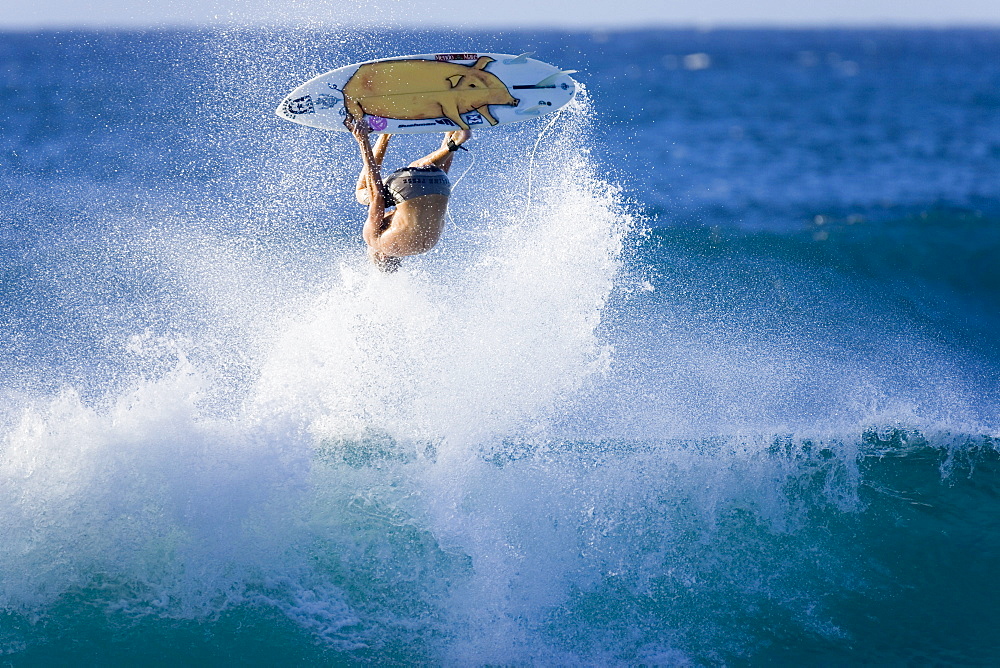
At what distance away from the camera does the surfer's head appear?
6820 mm

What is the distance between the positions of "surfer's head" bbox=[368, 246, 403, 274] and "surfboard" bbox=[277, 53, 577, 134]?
927 millimetres

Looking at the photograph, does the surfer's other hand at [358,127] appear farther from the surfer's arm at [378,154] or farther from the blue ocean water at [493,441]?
the blue ocean water at [493,441]

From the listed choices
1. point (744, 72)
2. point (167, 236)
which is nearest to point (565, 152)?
point (167, 236)

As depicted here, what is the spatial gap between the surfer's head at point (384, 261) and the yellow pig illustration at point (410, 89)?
102 centimetres

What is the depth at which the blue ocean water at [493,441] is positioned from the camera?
5832 mm

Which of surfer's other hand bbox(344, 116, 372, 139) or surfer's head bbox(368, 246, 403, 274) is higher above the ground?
surfer's other hand bbox(344, 116, 372, 139)

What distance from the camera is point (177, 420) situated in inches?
261

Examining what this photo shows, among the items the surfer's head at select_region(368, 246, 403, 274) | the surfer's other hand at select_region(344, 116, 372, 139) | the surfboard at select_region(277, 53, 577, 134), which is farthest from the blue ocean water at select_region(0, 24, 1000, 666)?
the surfer's other hand at select_region(344, 116, 372, 139)

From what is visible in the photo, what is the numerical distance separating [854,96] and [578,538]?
115 ft

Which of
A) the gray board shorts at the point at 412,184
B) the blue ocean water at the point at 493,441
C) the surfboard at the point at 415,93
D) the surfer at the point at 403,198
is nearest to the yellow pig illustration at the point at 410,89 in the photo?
the surfboard at the point at 415,93

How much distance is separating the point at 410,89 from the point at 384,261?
134 centimetres

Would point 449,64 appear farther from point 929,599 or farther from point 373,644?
point 929,599

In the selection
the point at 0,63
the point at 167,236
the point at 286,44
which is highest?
the point at 286,44

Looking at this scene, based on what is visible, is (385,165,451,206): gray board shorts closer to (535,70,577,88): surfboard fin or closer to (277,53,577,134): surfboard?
(277,53,577,134): surfboard
